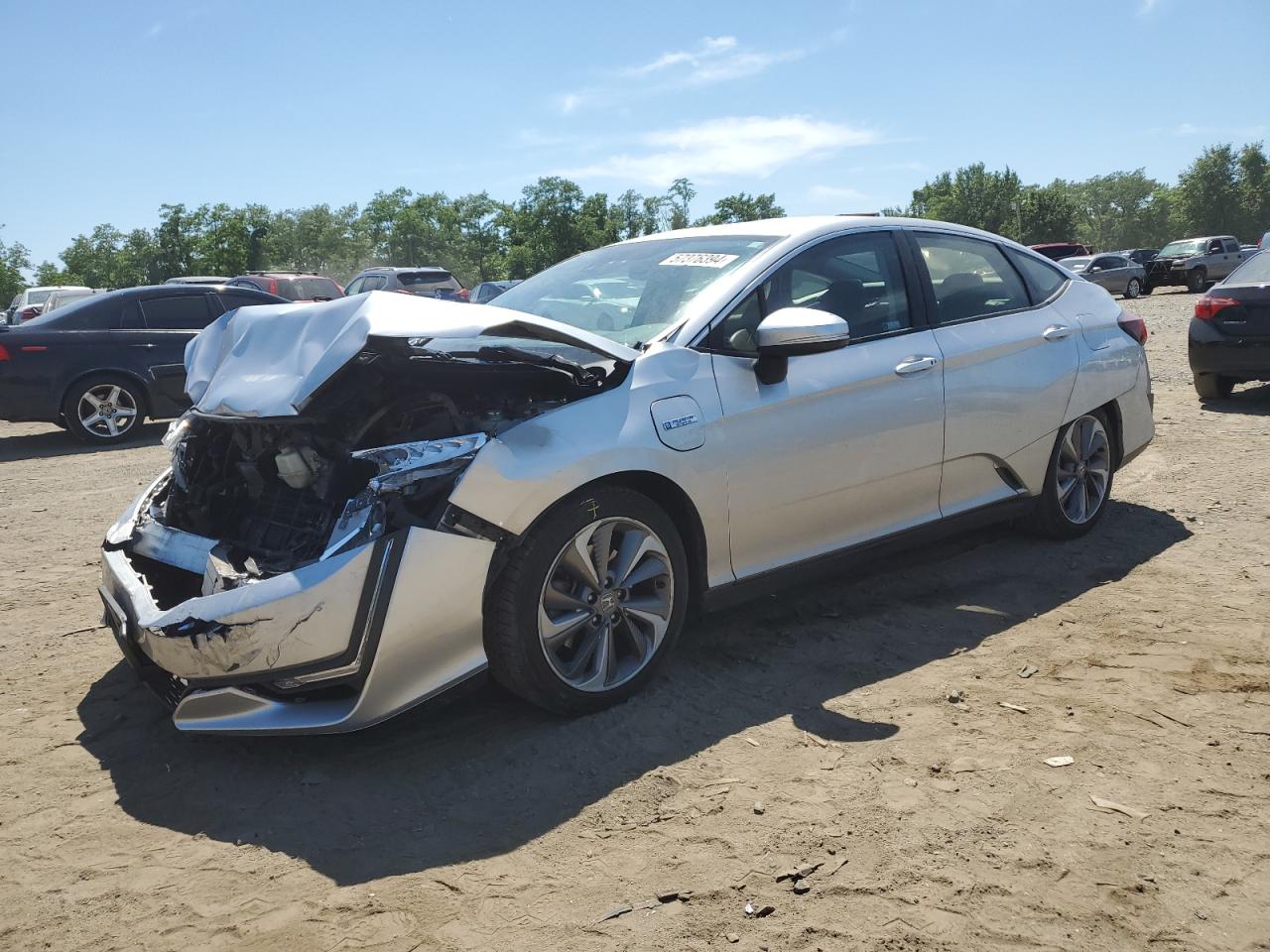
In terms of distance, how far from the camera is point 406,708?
309 centimetres

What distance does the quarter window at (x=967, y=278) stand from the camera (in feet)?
15.2

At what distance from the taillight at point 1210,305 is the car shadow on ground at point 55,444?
1044 cm

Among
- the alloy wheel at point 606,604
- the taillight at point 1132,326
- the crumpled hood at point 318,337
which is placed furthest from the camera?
the taillight at point 1132,326

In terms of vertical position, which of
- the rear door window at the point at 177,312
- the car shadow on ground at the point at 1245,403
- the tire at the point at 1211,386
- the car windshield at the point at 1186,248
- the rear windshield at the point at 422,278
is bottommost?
the car shadow on ground at the point at 1245,403

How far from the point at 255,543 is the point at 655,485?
1.42m

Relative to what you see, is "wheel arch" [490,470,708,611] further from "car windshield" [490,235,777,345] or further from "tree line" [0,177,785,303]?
"tree line" [0,177,785,303]

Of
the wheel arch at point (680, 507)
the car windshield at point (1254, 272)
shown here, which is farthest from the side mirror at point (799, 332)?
the car windshield at point (1254, 272)

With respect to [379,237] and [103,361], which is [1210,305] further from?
[379,237]

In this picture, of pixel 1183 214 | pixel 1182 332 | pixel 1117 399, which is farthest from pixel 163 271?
pixel 1183 214

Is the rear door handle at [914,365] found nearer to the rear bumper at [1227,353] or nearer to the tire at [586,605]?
the tire at [586,605]

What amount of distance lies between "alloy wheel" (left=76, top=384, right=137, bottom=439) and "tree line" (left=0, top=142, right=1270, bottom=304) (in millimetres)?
48922

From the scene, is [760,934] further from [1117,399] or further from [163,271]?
[163,271]

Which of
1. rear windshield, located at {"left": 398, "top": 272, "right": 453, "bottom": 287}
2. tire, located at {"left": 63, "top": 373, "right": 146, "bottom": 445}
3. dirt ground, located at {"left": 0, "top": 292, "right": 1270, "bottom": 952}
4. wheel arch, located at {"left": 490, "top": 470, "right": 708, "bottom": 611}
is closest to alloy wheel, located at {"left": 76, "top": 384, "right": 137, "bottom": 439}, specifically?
tire, located at {"left": 63, "top": 373, "right": 146, "bottom": 445}

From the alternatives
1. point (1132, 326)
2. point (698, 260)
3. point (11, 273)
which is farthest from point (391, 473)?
point (11, 273)
